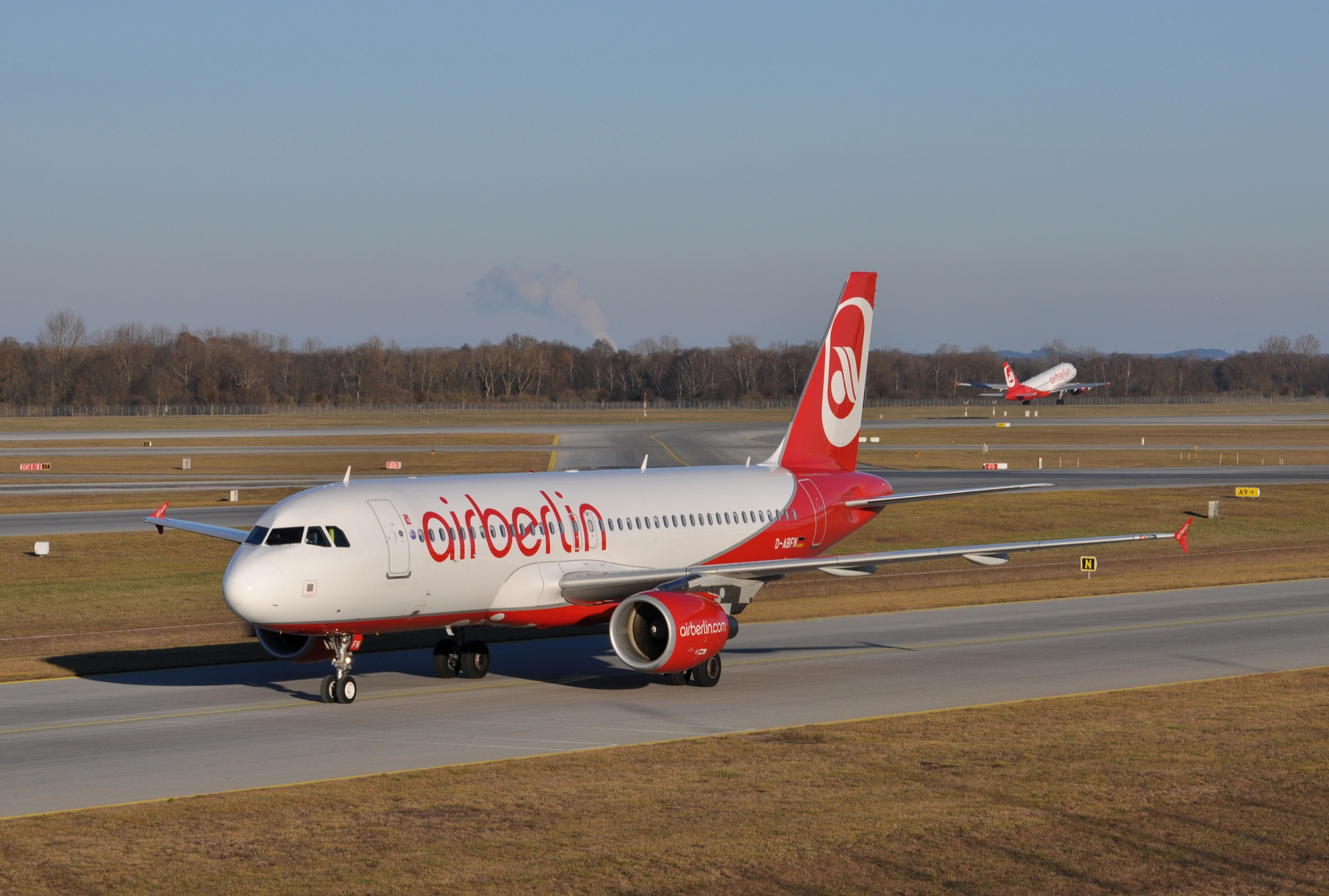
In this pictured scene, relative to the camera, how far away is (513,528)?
2509 centimetres

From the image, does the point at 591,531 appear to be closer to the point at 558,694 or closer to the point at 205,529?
the point at 558,694

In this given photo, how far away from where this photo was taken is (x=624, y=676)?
26.8 m

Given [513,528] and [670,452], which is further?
[670,452]

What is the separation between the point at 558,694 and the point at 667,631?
2.42 metres

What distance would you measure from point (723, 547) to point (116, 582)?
17941mm

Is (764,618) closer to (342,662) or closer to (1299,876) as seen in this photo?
(342,662)

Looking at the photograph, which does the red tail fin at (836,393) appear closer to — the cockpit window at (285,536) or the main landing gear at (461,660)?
the main landing gear at (461,660)

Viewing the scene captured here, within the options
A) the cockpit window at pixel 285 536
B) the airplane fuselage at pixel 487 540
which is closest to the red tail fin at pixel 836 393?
the airplane fuselage at pixel 487 540

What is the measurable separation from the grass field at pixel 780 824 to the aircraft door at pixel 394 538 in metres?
5.21

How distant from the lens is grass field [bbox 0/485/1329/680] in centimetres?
3225

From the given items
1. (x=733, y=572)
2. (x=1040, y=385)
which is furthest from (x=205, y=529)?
(x=1040, y=385)

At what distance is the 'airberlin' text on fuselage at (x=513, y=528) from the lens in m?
24.0

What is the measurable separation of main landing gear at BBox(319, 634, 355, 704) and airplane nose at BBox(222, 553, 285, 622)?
82.7 inches

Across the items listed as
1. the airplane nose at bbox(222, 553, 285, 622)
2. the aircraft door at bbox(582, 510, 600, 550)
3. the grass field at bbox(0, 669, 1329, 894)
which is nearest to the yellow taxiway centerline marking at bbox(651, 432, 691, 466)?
the aircraft door at bbox(582, 510, 600, 550)
